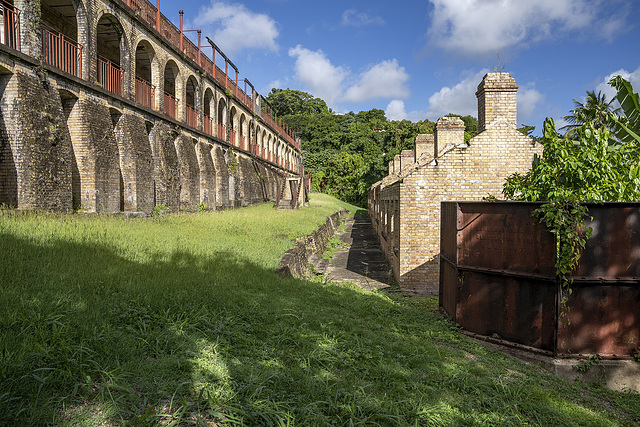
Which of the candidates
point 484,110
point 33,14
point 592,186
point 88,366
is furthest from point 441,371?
point 33,14

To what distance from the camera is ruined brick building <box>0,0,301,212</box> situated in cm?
915

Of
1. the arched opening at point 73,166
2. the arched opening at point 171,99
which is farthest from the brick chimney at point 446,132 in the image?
the arched opening at point 171,99

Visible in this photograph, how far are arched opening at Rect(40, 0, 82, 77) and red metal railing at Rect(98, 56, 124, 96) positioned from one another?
1.12 metres

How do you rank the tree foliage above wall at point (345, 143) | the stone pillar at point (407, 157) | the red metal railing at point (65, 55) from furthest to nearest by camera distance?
the tree foliage above wall at point (345, 143) < the stone pillar at point (407, 157) < the red metal railing at point (65, 55)

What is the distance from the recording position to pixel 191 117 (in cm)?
2098

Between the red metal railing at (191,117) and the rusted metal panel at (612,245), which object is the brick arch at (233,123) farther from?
the rusted metal panel at (612,245)

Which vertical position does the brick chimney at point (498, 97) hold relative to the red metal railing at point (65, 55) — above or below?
below

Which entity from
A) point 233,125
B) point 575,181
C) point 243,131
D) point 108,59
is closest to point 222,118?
point 233,125

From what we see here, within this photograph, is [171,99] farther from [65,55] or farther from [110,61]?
[65,55]

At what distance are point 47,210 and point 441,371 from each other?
34.0 feet

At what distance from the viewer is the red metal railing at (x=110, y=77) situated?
43.8ft

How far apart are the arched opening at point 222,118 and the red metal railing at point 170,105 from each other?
5.82 metres

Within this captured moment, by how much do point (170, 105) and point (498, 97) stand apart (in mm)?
15687

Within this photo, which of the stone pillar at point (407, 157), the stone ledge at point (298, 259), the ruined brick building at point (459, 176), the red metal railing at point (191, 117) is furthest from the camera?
the red metal railing at point (191, 117)
